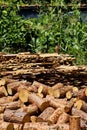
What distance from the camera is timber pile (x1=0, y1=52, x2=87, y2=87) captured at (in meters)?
6.71

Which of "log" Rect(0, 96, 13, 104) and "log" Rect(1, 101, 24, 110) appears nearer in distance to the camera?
"log" Rect(1, 101, 24, 110)

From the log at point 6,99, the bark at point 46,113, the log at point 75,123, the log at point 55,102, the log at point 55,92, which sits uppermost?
the log at point 75,123

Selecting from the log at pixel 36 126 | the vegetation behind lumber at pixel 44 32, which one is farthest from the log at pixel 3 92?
the vegetation behind lumber at pixel 44 32

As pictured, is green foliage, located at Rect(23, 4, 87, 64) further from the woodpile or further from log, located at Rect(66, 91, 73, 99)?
log, located at Rect(66, 91, 73, 99)

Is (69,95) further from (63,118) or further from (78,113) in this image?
(63,118)

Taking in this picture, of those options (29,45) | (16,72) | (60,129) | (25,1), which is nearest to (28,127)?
(60,129)

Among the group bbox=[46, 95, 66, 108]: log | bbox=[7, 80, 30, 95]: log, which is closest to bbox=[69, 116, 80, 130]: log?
bbox=[46, 95, 66, 108]: log

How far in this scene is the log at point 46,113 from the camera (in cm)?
509

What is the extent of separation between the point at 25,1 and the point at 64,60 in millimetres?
8890

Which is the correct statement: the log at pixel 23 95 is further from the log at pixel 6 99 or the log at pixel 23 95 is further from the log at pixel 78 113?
the log at pixel 78 113

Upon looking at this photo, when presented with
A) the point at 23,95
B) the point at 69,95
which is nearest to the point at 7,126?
the point at 23,95

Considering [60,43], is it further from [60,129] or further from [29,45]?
[60,129]

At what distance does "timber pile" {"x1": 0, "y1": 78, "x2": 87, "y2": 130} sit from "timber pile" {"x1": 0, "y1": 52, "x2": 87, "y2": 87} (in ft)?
1.38

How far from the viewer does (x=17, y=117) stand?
4930mm
